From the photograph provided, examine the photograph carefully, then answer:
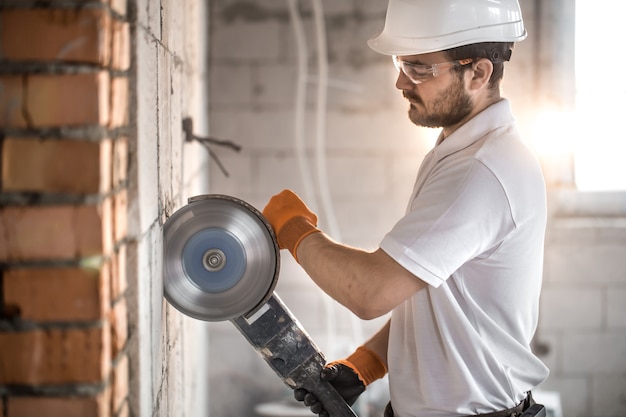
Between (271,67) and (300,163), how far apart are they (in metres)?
0.47

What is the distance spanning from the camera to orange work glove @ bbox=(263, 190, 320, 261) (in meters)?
1.70

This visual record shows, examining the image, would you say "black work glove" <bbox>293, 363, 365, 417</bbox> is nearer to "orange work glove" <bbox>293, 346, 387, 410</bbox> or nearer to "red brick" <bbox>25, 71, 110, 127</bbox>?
"orange work glove" <bbox>293, 346, 387, 410</bbox>

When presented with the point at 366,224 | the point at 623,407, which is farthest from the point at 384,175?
the point at 623,407

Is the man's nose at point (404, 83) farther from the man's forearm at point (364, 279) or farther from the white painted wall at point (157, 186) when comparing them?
the white painted wall at point (157, 186)

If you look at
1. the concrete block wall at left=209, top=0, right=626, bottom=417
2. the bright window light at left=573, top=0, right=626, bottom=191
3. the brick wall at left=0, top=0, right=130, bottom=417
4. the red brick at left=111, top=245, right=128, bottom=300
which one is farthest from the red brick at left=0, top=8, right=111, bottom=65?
the bright window light at left=573, top=0, right=626, bottom=191

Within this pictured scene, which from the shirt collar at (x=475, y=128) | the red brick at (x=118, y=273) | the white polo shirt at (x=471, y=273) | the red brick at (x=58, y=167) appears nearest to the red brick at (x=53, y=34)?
the red brick at (x=58, y=167)

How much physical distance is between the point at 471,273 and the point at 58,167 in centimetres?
94

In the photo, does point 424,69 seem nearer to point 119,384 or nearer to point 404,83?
point 404,83

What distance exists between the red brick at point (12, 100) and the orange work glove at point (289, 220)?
78 centimetres

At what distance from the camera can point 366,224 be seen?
3.70 m

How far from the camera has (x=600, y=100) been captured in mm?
3783

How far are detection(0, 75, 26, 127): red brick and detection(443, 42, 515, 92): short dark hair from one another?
103cm

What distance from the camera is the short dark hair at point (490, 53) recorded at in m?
1.75

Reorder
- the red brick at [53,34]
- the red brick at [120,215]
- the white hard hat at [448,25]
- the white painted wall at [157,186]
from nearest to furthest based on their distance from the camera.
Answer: the red brick at [53,34]
the red brick at [120,215]
the white painted wall at [157,186]
the white hard hat at [448,25]
